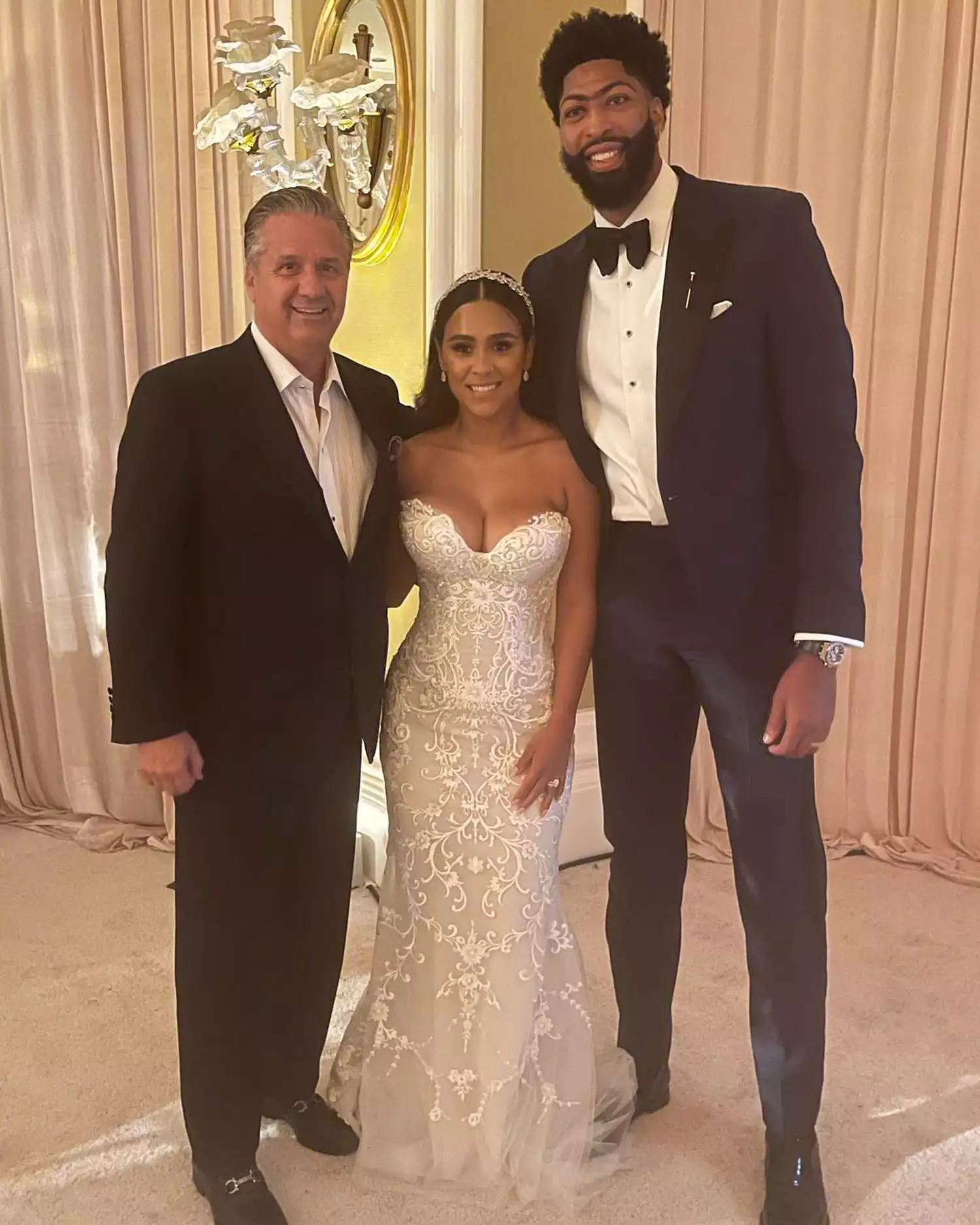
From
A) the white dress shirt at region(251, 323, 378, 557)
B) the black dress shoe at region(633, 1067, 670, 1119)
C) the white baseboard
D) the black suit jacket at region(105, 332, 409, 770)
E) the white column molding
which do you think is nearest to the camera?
the black suit jacket at region(105, 332, 409, 770)

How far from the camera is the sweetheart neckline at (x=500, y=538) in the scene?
5.91 ft

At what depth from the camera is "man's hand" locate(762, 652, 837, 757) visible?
162 cm

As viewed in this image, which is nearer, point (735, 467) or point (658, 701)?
point (735, 467)

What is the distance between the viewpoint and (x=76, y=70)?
2.99m

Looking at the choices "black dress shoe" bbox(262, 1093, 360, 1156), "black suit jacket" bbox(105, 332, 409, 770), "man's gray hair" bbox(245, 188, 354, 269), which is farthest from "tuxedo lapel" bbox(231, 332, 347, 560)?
"black dress shoe" bbox(262, 1093, 360, 1156)

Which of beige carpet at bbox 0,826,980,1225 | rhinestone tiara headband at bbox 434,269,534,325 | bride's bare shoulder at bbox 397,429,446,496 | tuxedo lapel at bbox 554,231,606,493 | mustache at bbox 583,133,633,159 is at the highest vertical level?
mustache at bbox 583,133,633,159

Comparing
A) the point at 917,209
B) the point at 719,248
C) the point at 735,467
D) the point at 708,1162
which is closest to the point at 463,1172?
the point at 708,1162

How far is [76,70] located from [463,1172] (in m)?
2.91

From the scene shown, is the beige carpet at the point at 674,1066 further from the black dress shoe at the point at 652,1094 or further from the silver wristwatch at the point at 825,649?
the silver wristwatch at the point at 825,649

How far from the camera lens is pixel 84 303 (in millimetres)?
3098

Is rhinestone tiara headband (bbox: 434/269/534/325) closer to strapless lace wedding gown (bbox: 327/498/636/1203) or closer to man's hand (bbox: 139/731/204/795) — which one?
strapless lace wedding gown (bbox: 327/498/636/1203)

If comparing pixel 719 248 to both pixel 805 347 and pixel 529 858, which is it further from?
pixel 529 858

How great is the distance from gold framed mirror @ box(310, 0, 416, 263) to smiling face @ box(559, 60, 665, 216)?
3.64 ft

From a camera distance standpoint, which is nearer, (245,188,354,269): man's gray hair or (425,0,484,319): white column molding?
(245,188,354,269): man's gray hair
